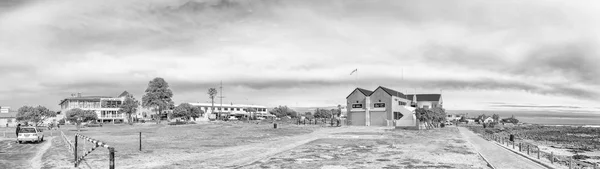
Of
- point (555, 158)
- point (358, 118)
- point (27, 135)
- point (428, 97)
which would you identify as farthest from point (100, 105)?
point (555, 158)

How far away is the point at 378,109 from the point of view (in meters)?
98.2

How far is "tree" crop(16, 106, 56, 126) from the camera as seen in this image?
100m

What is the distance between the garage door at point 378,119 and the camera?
97250 mm

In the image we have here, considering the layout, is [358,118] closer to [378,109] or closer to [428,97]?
[378,109]

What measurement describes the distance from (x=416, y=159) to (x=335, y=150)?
730 cm

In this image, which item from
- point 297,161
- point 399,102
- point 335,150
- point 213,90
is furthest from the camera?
point 213,90

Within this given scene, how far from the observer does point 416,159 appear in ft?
87.4

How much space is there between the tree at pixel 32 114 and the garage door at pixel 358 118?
8006 cm

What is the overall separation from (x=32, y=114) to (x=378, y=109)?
287 feet

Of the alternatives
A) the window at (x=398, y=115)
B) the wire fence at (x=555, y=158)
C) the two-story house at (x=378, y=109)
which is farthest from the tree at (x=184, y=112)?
the wire fence at (x=555, y=158)

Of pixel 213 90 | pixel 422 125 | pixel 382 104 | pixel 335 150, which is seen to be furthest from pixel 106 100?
pixel 335 150

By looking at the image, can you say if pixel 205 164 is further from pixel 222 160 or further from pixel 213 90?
pixel 213 90

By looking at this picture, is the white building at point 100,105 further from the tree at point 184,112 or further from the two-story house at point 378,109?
the two-story house at point 378,109

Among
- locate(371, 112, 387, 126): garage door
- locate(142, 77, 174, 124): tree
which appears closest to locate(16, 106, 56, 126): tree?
locate(142, 77, 174, 124): tree
